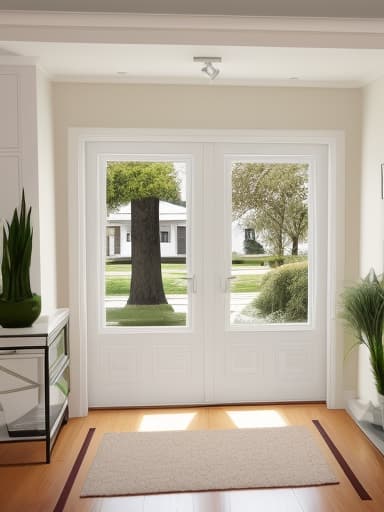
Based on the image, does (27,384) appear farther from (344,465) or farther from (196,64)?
(196,64)

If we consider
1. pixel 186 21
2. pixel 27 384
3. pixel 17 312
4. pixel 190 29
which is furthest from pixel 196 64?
pixel 27 384

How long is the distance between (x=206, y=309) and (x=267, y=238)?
0.72 metres

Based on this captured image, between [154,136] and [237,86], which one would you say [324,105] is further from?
[154,136]

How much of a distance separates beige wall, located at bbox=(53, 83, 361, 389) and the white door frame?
5 cm

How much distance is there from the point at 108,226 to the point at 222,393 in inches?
61.4

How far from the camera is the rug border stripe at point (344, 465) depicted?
10.0 feet

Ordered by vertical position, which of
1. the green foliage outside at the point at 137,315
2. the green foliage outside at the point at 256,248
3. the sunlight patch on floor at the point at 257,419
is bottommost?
the sunlight patch on floor at the point at 257,419

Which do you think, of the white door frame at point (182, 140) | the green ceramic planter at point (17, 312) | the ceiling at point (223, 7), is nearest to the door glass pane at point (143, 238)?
the white door frame at point (182, 140)

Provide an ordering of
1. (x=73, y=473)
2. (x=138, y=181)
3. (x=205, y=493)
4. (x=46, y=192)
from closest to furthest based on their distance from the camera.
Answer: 1. (x=205, y=493)
2. (x=73, y=473)
3. (x=46, y=192)
4. (x=138, y=181)

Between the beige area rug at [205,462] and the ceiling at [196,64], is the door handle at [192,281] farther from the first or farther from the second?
the ceiling at [196,64]

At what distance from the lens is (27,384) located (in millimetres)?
3355

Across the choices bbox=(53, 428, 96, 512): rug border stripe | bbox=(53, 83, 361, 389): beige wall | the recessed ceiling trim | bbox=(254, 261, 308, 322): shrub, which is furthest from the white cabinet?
bbox=(254, 261, 308, 322): shrub

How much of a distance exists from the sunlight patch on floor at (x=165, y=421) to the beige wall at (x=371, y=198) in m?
1.31

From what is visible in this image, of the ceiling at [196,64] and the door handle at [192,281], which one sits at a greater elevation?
the ceiling at [196,64]
